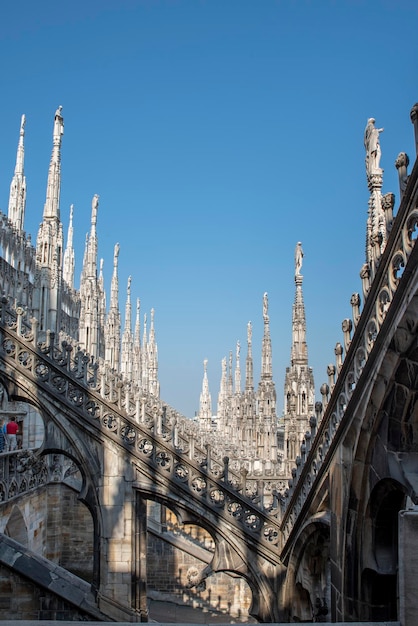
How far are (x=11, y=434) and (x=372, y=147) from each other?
12.9 metres

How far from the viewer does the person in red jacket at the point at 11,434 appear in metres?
16.0

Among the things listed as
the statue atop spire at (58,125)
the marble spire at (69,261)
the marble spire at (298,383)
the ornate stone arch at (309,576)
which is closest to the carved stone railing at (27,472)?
the ornate stone arch at (309,576)

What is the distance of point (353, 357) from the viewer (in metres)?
6.52

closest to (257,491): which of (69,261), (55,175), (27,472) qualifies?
(27,472)

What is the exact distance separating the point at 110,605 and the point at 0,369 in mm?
4121

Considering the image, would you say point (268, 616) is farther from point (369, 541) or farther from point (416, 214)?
point (416, 214)

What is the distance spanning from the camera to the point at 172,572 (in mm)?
17219

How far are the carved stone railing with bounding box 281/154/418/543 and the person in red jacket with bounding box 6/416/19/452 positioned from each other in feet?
30.5

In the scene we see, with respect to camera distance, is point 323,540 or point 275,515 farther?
point 275,515

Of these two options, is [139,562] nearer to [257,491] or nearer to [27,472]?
[257,491]

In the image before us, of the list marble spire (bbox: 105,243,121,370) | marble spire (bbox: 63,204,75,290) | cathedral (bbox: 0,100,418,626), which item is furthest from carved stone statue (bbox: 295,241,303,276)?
marble spire (bbox: 63,204,75,290)

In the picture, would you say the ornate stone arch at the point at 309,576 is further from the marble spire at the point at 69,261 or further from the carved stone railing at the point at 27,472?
the marble spire at the point at 69,261

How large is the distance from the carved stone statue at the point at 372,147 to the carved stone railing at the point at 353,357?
3402 millimetres

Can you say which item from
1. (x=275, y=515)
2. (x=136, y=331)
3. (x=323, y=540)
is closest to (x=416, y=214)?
(x=323, y=540)
